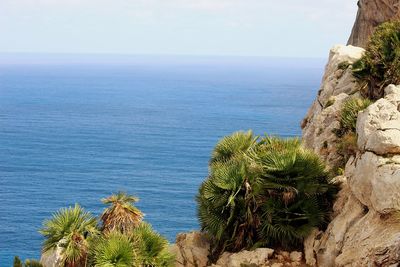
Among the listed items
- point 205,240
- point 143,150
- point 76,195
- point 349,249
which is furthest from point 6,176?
point 349,249

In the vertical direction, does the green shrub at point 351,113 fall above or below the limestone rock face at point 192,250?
above

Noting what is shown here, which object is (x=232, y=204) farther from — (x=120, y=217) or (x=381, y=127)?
(x=381, y=127)

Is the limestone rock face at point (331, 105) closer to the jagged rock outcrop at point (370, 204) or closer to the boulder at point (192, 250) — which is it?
the jagged rock outcrop at point (370, 204)

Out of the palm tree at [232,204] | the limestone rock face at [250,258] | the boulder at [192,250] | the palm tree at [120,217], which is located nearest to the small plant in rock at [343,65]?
the palm tree at [232,204]

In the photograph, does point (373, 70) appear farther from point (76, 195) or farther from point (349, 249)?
point (76, 195)

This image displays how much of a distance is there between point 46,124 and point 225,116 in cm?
4878

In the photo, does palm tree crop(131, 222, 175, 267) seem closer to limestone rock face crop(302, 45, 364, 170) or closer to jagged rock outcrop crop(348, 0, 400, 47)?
limestone rock face crop(302, 45, 364, 170)

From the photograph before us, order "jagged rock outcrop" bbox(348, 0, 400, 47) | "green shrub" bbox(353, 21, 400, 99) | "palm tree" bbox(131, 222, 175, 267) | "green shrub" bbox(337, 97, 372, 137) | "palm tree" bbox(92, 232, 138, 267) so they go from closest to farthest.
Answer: "palm tree" bbox(92, 232, 138, 267)
"palm tree" bbox(131, 222, 175, 267)
"green shrub" bbox(337, 97, 372, 137)
"green shrub" bbox(353, 21, 400, 99)
"jagged rock outcrop" bbox(348, 0, 400, 47)

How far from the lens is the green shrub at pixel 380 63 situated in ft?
78.0

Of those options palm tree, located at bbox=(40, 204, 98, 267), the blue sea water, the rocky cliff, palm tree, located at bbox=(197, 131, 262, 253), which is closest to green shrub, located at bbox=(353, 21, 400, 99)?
the rocky cliff

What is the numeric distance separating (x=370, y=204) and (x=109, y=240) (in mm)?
8285

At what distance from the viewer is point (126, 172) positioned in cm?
9919

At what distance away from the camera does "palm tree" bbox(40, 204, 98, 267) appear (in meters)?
19.9

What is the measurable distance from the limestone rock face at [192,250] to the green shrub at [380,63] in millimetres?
9400
